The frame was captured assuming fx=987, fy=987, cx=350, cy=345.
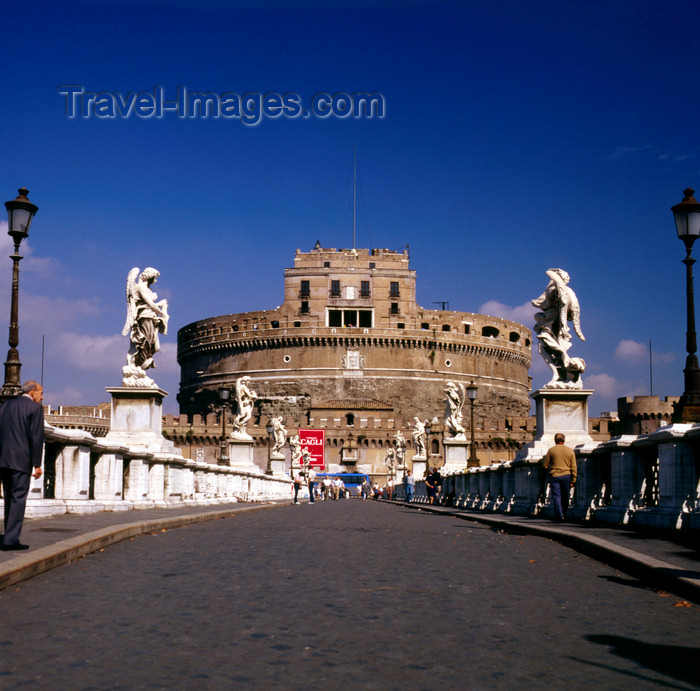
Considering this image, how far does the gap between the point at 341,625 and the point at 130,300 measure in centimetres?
1093

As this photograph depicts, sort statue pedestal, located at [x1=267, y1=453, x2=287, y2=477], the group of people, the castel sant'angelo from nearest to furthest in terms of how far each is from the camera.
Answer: statue pedestal, located at [x1=267, y1=453, x2=287, y2=477] → the group of people → the castel sant'angelo

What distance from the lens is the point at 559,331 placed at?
1470 centimetres

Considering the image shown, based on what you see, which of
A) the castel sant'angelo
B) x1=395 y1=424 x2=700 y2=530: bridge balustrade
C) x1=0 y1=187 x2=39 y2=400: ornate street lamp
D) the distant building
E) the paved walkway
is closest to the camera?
the paved walkway

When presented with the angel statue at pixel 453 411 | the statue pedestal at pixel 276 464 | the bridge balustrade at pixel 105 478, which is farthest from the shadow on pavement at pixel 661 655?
the statue pedestal at pixel 276 464

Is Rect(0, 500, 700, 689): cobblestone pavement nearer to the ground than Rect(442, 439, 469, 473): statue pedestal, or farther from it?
nearer to the ground

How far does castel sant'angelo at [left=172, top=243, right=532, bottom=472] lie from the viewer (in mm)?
89312

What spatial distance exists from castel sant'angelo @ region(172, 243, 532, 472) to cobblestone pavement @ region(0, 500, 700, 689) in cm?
7881

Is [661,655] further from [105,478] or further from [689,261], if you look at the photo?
[689,261]

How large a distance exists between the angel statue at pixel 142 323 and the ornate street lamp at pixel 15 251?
7.13 ft

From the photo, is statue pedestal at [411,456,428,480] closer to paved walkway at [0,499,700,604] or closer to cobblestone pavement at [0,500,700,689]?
paved walkway at [0,499,700,604]

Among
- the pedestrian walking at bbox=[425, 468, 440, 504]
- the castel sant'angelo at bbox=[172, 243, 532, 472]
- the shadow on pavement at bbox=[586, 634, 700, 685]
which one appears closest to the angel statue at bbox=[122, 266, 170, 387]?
the shadow on pavement at bbox=[586, 634, 700, 685]

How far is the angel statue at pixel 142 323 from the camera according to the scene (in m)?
14.8

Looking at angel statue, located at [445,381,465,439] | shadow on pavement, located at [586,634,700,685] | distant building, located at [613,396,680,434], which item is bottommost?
shadow on pavement, located at [586,634,700,685]

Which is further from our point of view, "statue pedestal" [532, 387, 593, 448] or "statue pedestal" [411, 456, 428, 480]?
"statue pedestal" [411, 456, 428, 480]
